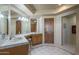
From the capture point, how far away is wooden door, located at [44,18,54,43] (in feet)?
7.71

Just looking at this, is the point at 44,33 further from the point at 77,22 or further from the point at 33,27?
the point at 77,22

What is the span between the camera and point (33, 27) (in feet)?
7.63

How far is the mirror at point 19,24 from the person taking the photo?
2.24m

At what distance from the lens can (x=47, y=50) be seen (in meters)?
2.28

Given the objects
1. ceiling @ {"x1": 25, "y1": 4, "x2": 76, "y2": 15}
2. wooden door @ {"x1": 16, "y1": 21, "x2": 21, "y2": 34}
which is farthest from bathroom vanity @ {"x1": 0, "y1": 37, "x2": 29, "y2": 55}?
ceiling @ {"x1": 25, "y1": 4, "x2": 76, "y2": 15}

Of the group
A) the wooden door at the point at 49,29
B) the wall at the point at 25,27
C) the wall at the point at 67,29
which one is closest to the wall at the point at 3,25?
the wall at the point at 25,27

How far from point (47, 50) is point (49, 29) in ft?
1.28

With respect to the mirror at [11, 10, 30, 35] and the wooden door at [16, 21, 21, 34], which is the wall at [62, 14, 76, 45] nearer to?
the mirror at [11, 10, 30, 35]

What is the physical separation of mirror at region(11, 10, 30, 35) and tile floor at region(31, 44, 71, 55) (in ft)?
1.17
